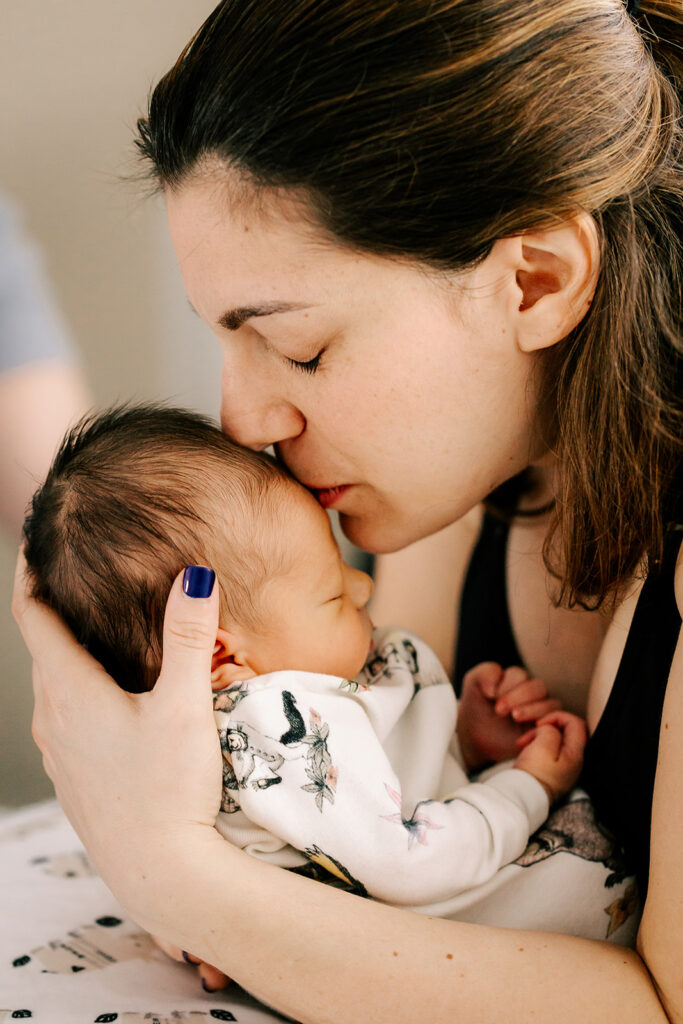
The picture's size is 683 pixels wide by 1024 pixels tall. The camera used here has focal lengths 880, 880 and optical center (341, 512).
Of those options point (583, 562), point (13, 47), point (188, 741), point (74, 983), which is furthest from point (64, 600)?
point (13, 47)

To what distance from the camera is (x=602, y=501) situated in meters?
1.05

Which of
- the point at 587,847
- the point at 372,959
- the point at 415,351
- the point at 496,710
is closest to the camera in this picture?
the point at 372,959

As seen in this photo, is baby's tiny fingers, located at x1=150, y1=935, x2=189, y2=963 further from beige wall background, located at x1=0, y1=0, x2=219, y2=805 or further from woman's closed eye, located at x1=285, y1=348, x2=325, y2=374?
beige wall background, located at x1=0, y1=0, x2=219, y2=805

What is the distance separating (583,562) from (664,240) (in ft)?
1.29

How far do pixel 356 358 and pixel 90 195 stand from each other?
1277mm

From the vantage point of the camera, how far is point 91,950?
1077 millimetres

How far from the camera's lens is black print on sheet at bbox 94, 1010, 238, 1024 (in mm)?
907

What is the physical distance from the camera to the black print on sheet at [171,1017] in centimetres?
91

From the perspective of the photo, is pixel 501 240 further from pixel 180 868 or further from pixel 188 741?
pixel 180 868

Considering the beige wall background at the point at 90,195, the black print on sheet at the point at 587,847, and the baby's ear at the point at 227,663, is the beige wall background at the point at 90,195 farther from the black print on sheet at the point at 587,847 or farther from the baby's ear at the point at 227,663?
the black print on sheet at the point at 587,847

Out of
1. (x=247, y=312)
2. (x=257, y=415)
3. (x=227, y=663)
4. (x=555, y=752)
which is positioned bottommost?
(x=555, y=752)

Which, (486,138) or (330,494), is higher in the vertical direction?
(486,138)

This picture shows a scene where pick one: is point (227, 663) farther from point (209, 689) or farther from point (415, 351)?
point (415, 351)

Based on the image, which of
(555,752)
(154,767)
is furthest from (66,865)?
(555,752)
